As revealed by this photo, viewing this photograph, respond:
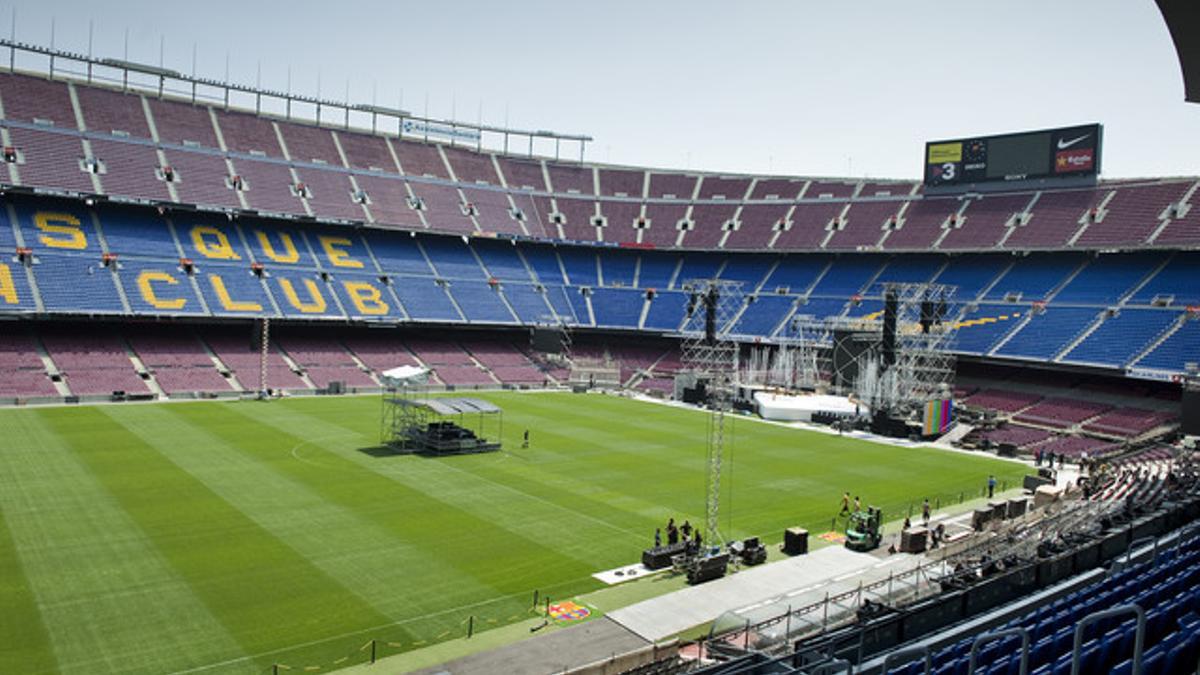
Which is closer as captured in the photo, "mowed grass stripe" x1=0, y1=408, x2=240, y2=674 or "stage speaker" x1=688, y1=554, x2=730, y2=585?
"mowed grass stripe" x1=0, y1=408, x2=240, y2=674

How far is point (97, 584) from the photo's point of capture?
71.8 ft

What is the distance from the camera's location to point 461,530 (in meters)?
28.2

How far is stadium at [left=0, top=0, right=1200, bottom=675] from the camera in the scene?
18594 millimetres

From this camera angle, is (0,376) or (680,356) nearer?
(0,376)

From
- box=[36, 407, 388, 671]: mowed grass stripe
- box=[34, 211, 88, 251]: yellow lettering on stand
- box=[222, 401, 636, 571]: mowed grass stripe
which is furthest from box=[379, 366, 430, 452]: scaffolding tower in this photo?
box=[34, 211, 88, 251]: yellow lettering on stand

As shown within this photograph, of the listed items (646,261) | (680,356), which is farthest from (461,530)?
(646,261)

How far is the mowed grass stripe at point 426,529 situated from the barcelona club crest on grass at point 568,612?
833 mm

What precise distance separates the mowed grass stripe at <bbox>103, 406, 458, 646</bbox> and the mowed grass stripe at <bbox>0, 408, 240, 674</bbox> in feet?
11.7

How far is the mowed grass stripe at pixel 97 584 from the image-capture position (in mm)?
18359

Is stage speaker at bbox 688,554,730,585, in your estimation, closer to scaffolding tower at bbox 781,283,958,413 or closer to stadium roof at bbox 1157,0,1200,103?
stadium roof at bbox 1157,0,1200,103

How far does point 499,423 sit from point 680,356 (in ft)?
108

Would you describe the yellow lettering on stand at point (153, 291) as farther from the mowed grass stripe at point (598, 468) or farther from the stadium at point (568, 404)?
the mowed grass stripe at point (598, 468)

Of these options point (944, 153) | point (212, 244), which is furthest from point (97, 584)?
point (944, 153)

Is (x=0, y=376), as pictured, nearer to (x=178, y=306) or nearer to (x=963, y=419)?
(x=178, y=306)
